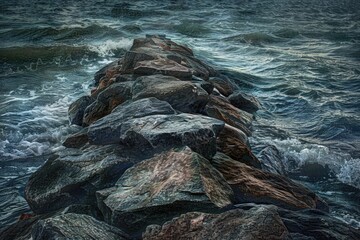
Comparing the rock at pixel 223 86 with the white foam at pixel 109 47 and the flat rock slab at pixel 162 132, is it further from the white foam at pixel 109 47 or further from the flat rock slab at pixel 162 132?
the white foam at pixel 109 47

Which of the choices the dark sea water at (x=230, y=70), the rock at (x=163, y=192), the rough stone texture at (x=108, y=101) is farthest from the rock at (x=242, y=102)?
the rock at (x=163, y=192)

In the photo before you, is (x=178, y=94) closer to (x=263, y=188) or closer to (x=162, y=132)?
(x=162, y=132)

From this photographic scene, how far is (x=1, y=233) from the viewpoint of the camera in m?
4.74

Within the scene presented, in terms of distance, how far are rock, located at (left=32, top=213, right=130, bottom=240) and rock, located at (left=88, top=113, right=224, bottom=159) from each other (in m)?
1.56

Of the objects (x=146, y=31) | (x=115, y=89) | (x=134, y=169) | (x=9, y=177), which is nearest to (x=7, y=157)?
(x=9, y=177)

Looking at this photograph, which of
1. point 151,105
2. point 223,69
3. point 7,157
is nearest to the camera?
point 151,105

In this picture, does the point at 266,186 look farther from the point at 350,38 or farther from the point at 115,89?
the point at 350,38

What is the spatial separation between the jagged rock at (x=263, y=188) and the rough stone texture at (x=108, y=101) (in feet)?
10.4

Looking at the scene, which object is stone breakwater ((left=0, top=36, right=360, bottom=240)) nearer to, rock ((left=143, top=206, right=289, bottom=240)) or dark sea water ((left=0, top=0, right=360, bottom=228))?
rock ((left=143, top=206, right=289, bottom=240))

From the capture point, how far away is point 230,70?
45.2 ft

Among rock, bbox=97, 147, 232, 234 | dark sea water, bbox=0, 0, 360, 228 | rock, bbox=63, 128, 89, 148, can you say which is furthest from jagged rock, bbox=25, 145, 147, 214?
rock, bbox=63, 128, 89, 148

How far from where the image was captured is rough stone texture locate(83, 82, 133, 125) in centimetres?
794

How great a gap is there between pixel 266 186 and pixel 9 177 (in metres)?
4.33

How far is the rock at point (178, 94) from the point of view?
23.4ft
